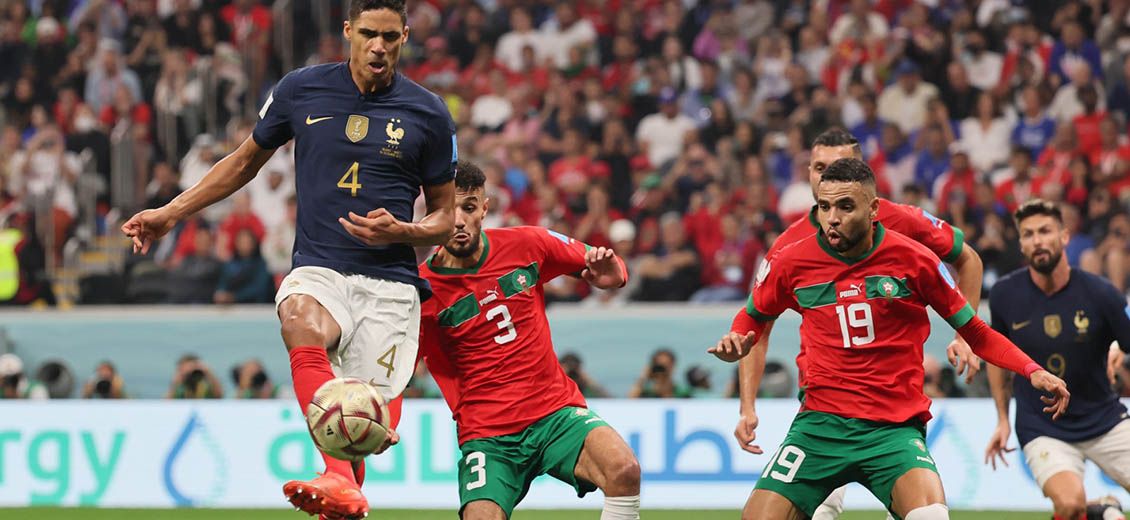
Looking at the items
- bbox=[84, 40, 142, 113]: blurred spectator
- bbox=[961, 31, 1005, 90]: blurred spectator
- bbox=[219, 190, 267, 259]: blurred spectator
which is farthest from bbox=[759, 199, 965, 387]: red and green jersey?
bbox=[84, 40, 142, 113]: blurred spectator

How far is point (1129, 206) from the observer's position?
46.8 feet

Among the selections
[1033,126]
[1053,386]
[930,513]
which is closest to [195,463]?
[930,513]

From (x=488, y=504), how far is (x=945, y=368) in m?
6.99

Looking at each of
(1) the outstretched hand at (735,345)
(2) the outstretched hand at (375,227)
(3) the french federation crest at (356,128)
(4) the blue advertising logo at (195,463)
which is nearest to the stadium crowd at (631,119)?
(4) the blue advertising logo at (195,463)

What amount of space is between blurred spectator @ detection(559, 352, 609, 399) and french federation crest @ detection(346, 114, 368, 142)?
22.7ft

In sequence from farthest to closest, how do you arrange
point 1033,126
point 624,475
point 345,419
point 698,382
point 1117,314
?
point 1033,126
point 698,382
point 1117,314
point 624,475
point 345,419

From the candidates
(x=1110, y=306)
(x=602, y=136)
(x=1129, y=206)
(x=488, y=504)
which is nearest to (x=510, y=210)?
(x=602, y=136)

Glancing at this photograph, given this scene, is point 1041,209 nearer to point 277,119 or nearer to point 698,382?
point 277,119

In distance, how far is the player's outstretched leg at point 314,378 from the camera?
584 cm

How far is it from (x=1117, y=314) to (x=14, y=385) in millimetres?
9852

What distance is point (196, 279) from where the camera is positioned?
600 inches

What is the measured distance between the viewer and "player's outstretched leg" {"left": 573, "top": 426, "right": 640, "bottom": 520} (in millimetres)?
7113

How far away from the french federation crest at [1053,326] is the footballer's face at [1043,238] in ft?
1.01

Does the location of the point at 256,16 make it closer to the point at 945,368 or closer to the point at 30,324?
the point at 30,324
